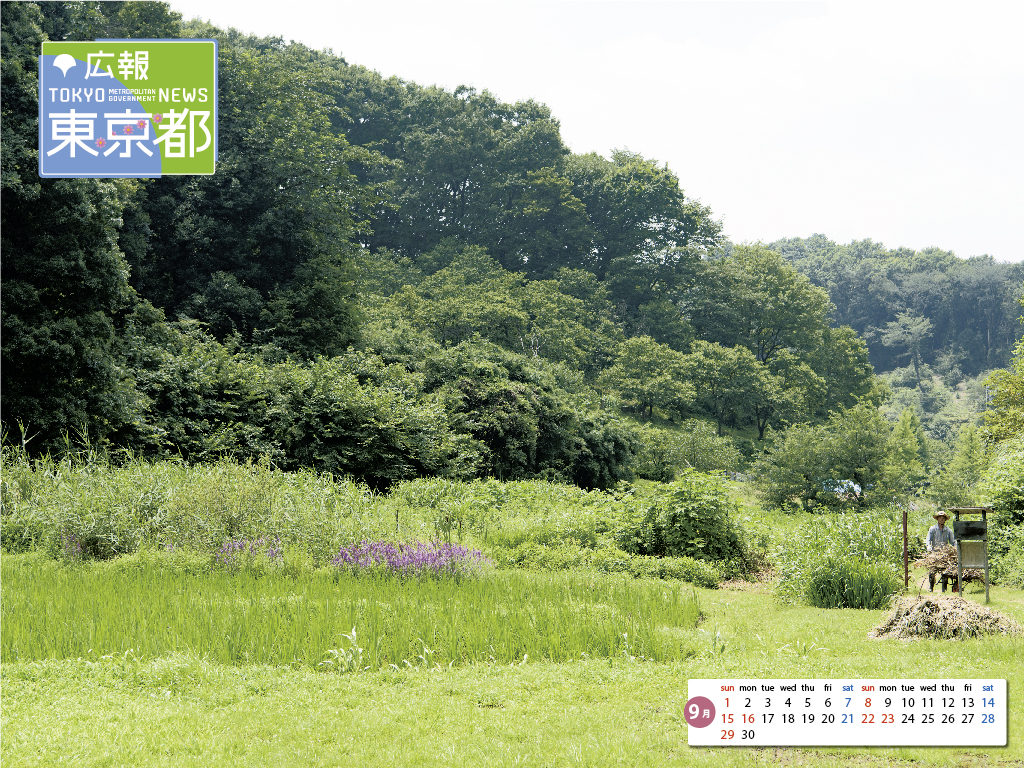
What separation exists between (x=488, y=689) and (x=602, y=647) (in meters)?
1.43

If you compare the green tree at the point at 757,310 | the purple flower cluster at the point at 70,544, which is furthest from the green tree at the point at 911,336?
the purple flower cluster at the point at 70,544

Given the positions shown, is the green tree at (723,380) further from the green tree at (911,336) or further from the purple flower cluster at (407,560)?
the green tree at (911,336)

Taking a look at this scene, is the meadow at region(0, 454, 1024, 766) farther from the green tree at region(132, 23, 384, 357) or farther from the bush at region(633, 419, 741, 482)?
the bush at region(633, 419, 741, 482)

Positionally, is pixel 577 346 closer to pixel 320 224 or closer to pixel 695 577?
pixel 320 224

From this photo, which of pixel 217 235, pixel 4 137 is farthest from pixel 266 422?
pixel 217 235

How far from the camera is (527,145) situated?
50.4 metres

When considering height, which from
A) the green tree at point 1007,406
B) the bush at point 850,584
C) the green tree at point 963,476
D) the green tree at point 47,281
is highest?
the green tree at point 47,281

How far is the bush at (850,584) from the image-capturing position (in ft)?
28.3

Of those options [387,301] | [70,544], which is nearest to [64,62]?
[70,544]

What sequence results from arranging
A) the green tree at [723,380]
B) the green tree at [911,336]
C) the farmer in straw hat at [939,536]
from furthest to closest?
the green tree at [911,336] → the green tree at [723,380] → the farmer in straw hat at [939,536]
